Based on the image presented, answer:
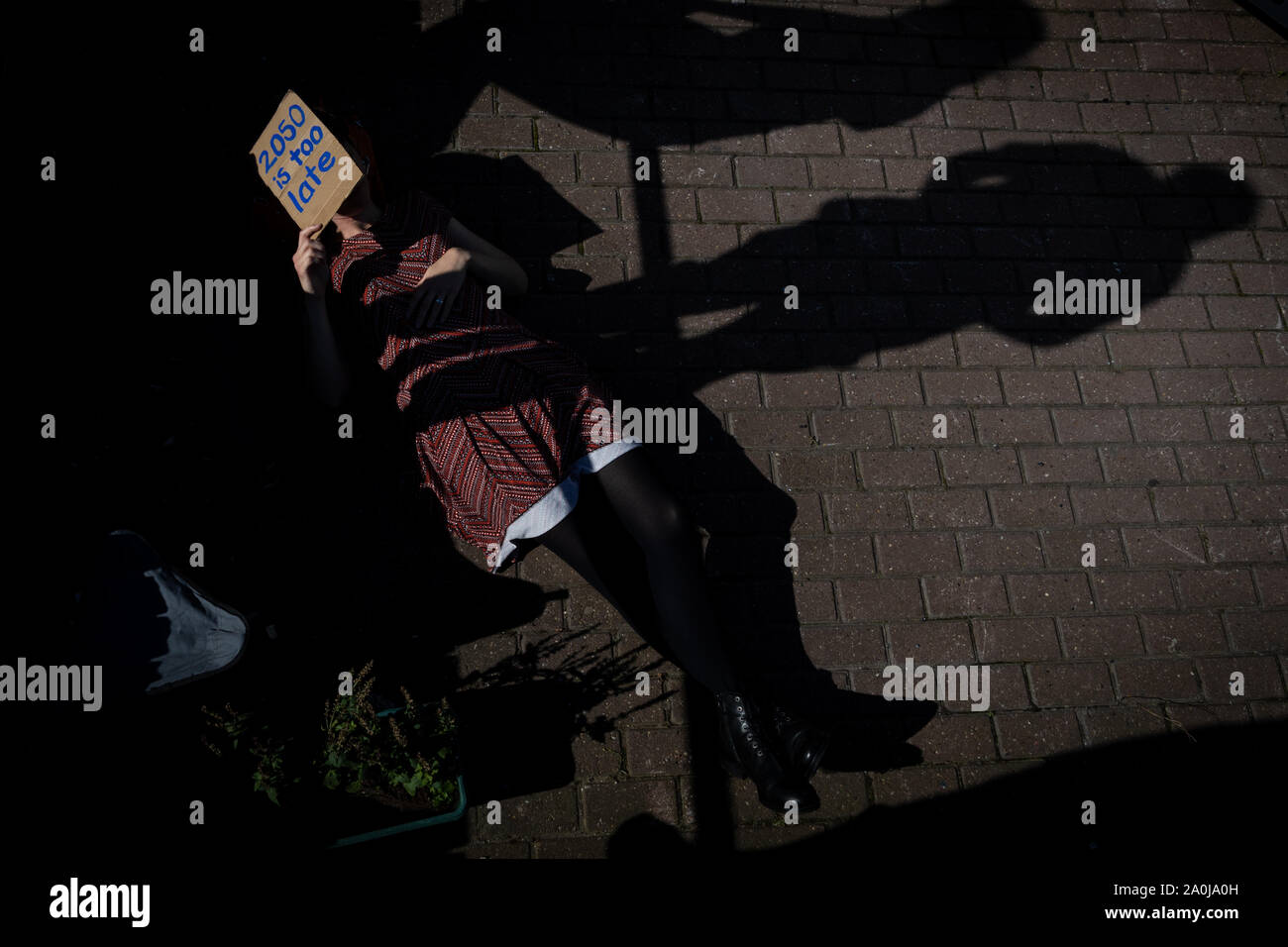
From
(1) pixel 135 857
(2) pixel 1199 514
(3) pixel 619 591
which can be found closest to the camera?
(1) pixel 135 857

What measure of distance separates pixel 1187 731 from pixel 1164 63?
3.86 m

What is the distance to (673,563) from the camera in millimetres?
3111

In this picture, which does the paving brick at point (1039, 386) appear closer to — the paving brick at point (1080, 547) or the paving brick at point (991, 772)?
the paving brick at point (1080, 547)

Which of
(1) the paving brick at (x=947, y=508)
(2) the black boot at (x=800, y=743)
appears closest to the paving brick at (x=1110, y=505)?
(1) the paving brick at (x=947, y=508)

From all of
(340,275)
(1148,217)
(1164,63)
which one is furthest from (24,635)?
(1164,63)

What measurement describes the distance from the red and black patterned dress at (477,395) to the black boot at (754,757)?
40.5 inches

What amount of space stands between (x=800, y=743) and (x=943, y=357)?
2093 mm

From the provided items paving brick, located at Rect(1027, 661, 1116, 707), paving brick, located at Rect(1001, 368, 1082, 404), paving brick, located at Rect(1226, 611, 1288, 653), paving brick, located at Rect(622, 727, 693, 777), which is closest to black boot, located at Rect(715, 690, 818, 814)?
paving brick, located at Rect(622, 727, 693, 777)

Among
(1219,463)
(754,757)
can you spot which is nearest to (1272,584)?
(1219,463)

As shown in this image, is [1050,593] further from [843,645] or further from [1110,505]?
[843,645]

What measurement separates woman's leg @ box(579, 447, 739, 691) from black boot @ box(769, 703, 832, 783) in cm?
24

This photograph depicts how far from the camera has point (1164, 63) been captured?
15.3ft

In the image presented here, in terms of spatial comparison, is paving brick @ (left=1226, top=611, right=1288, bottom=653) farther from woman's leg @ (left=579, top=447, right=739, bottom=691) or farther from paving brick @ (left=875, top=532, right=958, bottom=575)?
woman's leg @ (left=579, top=447, right=739, bottom=691)
